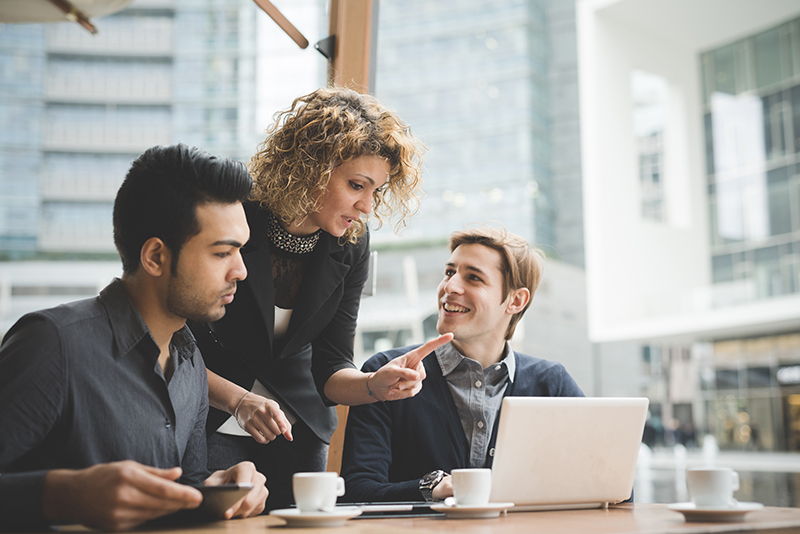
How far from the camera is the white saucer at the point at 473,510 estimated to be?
1482 mm

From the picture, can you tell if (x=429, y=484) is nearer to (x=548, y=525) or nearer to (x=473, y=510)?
(x=473, y=510)

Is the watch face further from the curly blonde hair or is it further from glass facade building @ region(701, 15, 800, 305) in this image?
glass facade building @ region(701, 15, 800, 305)

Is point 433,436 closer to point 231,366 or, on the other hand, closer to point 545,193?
point 231,366

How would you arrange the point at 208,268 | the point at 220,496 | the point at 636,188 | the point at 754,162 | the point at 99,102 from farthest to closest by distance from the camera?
the point at 636,188
the point at 754,162
the point at 99,102
the point at 208,268
the point at 220,496

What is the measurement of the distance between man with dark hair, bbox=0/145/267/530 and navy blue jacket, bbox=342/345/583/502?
0.51 m

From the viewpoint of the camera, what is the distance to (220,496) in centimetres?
130

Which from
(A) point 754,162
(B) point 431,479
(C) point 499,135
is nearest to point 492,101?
(C) point 499,135

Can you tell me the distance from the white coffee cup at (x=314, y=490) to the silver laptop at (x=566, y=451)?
1.17 ft

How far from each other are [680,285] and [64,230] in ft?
51.6

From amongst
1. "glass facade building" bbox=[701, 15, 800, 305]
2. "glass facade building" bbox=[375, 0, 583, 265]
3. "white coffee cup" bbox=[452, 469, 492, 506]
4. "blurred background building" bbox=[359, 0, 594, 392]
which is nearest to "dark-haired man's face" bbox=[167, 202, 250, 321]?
"white coffee cup" bbox=[452, 469, 492, 506]

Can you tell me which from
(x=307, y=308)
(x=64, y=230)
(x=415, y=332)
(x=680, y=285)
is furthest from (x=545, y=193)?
(x=307, y=308)

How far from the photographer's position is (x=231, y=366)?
2240mm

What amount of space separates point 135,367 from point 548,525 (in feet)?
2.45

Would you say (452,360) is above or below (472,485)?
above
